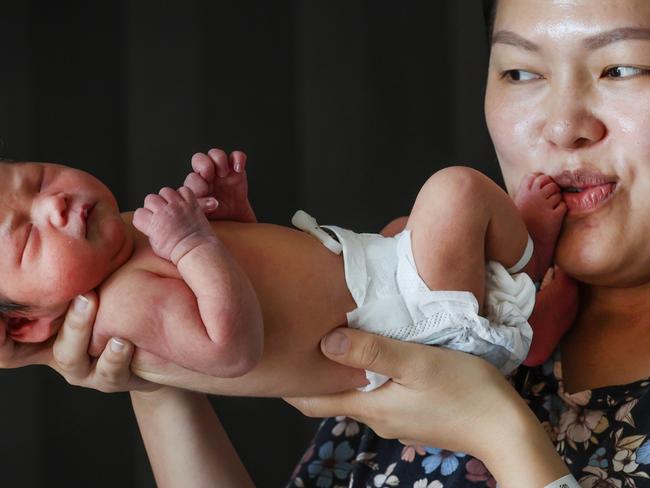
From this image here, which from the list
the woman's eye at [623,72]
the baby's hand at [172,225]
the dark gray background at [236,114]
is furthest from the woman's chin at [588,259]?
the dark gray background at [236,114]

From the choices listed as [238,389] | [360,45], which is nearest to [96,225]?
[238,389]

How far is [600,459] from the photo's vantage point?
146 cm

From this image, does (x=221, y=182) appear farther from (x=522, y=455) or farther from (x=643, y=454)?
(x=643, y=454)

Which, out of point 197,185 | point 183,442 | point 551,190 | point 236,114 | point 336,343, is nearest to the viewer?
point 336,343

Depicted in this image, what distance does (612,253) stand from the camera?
61.2 inches

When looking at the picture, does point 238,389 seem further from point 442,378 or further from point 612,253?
point 612,253

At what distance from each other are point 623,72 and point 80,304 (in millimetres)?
834

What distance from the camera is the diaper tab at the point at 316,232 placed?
1432 millimetres

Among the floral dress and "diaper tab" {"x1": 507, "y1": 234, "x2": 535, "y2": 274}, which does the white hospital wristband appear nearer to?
the floral dress

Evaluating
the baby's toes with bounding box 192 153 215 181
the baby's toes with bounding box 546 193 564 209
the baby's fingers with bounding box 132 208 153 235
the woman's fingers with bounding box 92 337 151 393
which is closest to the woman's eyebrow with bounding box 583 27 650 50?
the baby's toes with bounding box 546 193 564 209

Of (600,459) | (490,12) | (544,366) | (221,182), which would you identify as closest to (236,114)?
(490,12)

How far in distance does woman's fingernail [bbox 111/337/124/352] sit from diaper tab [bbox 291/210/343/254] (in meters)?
0.30

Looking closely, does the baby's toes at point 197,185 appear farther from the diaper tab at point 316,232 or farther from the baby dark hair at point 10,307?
the baby dark hair at point 10,307

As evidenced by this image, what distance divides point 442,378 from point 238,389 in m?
0.28
